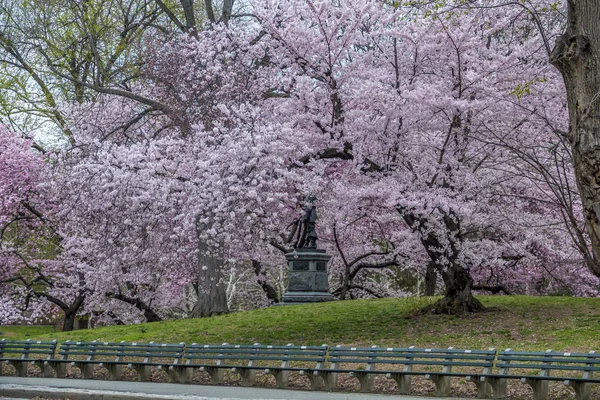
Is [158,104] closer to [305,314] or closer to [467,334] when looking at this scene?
[305,314]

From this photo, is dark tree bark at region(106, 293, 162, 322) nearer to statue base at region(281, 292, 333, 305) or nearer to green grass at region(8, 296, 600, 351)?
green grass at region(8, 296, 600, 351)

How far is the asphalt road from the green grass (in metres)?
3.97

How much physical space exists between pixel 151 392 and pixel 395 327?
7402 millimetres

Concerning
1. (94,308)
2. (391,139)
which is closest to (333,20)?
(391,139)

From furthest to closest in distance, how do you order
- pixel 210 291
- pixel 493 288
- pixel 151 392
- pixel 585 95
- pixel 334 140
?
pixel 493 288
pixel 210 291
pixel 334 140
pixel 151 392
pixel 585 95

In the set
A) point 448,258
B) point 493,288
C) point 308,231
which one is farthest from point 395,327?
point 493,288

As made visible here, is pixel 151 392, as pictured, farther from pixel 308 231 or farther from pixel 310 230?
pixel 310 230

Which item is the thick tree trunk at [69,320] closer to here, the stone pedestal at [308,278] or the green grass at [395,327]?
the green grass at [395,327]

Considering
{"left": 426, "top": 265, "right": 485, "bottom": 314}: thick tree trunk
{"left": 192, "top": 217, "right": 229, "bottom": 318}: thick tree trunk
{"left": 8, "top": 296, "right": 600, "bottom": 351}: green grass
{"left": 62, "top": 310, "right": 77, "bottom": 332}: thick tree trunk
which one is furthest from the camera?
{"left": 62, "top": 310, "right": 77, "bottom": 332}: thick tree trunk

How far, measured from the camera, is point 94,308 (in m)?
31.1

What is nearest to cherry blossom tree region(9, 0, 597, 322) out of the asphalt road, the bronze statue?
the bronze statue

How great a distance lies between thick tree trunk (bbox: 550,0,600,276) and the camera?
9430 millimetres

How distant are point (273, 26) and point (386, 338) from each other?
709 centimetres

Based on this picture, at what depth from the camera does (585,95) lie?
9664 millimetres
